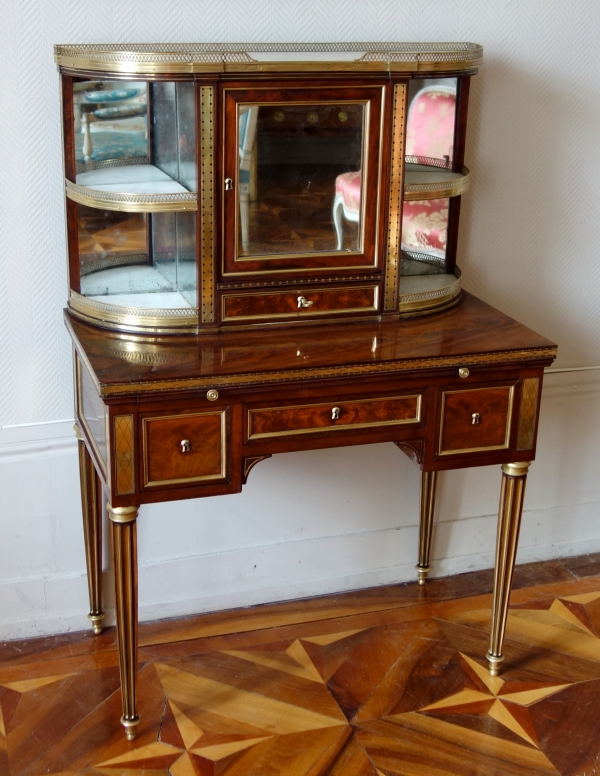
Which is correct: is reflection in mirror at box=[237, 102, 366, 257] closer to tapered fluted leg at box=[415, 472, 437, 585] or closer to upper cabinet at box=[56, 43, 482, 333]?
upper cabinet at box=[56, 43, 482, 333]

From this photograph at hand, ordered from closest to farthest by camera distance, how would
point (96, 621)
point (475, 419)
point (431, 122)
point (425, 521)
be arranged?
1. point (475, 419)
2. point (431, 122)
3. point (96, 621)
4. point (425, 521)

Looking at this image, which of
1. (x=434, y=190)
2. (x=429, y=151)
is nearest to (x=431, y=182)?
(x=434, y=190)

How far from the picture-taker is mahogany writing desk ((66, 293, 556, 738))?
6.31 ft

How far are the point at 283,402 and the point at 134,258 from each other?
0.53 meters

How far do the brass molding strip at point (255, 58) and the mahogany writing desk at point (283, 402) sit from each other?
546 mm

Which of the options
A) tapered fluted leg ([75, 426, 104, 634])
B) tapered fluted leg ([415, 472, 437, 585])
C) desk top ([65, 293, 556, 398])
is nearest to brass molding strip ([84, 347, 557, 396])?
desk top ([65, 293, 556, 398])

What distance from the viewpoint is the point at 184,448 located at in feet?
6.43

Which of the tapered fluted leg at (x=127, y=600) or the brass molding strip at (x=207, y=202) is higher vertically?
the brass molding strip at (x=207, y=202)

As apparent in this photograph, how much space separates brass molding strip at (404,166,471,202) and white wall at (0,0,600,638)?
329mm

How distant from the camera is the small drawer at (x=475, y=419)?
2121 mm

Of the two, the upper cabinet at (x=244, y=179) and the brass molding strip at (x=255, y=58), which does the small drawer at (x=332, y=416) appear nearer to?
the upper cabinet at (x=244, y=179)

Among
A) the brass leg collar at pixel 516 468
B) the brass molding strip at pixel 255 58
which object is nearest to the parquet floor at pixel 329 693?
the brass leg collar at pixel 516 468

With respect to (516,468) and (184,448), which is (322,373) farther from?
(516,468)

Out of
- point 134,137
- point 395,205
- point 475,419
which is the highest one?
point 134,137
